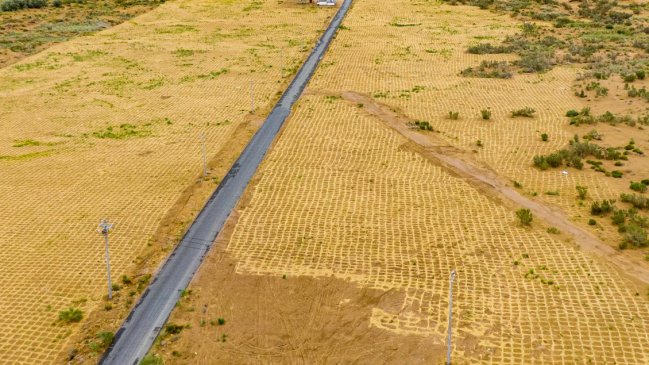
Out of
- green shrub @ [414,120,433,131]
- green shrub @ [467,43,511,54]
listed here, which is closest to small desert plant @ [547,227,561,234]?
green shrub @ [414,120,433,131]

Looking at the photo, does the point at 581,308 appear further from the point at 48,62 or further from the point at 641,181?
the point at 48,62

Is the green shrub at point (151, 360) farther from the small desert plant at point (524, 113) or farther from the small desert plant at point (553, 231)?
the small desert plant at point (524, 113)

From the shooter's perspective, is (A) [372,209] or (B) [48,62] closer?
(A) [372,209]

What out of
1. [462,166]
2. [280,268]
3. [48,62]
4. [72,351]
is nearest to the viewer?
[72,351]

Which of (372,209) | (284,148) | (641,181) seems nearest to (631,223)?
(641,181)

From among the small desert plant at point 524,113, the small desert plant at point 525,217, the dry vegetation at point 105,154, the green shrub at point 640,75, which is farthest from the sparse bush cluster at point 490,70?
the small desert plant at point 525,217

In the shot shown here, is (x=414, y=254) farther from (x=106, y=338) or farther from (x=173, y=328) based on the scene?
(x=106, y=338)
